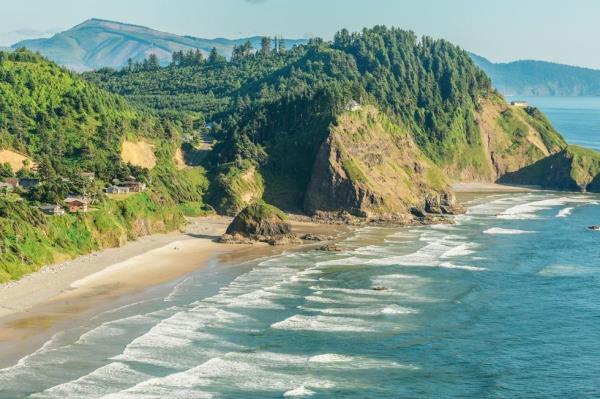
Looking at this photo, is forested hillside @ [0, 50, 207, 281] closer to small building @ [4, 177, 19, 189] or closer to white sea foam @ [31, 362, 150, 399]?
small building @ [4, 177, 19, 189]

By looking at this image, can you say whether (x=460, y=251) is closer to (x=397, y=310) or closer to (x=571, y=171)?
(x=397, y=310)

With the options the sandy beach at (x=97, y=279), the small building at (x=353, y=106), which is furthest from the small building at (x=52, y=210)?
the small building at (x=353, y=106)

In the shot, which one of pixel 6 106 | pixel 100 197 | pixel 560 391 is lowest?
pixel 560 391

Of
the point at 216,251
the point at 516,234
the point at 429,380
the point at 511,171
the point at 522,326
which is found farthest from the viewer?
the point at 511,171

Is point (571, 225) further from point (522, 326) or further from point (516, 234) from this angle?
point (522, 326)

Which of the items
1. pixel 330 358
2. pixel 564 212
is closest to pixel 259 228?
pixel 330 358

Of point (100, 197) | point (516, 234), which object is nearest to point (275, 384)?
A: point (100, 197)
